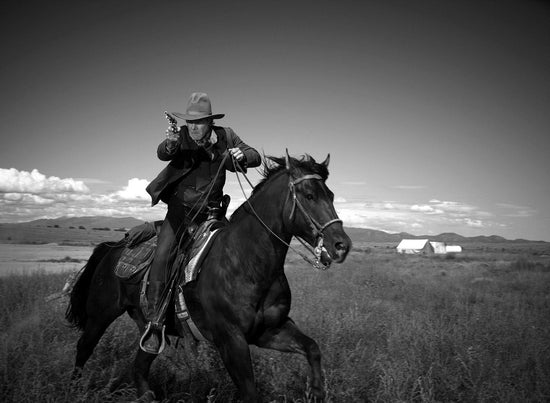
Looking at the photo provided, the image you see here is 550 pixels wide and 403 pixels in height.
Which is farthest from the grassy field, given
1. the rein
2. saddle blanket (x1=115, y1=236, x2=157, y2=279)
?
the rein

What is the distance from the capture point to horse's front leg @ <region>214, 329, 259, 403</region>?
3.21 meters

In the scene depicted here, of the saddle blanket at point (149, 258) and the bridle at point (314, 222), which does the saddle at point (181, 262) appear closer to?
the saddle blanket at point (149, 258)

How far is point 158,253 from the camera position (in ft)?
13.6

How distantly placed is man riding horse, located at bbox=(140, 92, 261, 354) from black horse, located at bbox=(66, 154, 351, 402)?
0.41m

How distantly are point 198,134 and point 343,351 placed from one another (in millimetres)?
3916

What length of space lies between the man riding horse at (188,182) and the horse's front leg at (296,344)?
4.21ft

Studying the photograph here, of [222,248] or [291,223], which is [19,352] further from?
[291,223]

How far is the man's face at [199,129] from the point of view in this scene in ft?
13.9

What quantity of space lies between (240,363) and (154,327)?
126cm

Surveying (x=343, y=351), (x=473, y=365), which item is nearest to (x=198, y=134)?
(x=343, y=351)

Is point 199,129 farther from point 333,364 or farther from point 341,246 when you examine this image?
point 333,364

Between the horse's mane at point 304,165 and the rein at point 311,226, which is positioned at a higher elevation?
the horse's mane at point 304,165

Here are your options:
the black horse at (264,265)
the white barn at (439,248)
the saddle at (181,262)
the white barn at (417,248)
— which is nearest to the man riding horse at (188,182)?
the saddle at (181,262)

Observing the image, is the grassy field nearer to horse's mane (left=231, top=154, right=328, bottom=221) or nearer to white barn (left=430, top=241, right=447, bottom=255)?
horse's mane (left=231, top=154, right=328, bottom=221)
